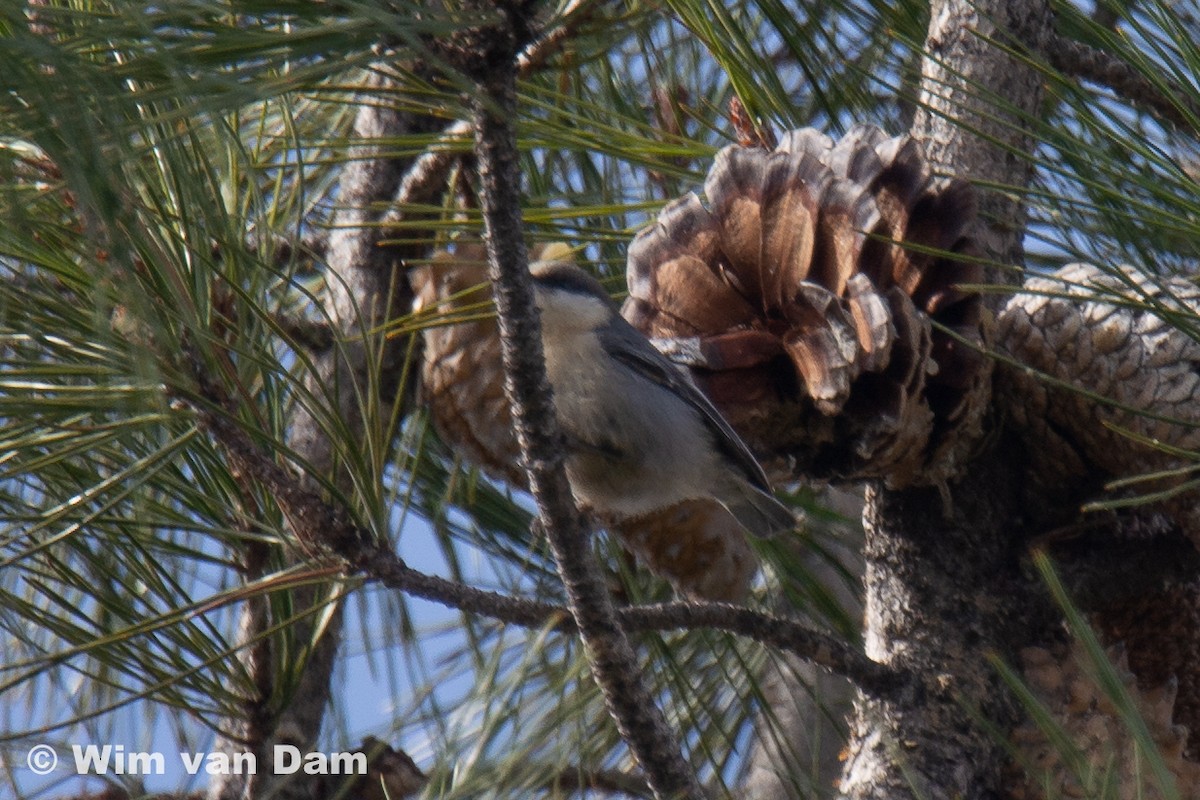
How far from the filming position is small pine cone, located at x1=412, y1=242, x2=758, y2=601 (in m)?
1.64

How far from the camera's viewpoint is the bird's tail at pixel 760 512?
169 cm

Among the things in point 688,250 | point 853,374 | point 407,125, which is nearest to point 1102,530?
point 853,374

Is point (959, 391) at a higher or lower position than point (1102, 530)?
higher

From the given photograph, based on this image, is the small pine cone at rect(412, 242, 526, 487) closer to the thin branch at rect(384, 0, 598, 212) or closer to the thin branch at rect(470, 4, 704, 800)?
the thin branch at rect(384, 0, 598, 212)

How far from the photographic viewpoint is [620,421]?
72.2 inches

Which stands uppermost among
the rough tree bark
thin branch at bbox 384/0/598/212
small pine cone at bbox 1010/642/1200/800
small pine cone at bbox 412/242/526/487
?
thin branch at bbox 384/0/598/212

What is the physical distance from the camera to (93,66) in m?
0.72

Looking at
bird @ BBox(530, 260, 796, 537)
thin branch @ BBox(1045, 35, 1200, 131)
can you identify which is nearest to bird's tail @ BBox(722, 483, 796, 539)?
bird @ BBox(530, 260, 796, 537)

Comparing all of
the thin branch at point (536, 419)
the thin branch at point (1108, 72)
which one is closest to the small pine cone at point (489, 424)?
the thin branch at point (536, 419)

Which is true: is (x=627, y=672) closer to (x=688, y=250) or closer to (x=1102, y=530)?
(x=688, y=250)

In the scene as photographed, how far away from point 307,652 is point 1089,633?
78cm

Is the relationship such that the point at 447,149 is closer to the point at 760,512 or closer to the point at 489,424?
the point at 489,424

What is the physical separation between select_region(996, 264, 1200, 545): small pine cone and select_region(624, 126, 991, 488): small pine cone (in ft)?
0.19

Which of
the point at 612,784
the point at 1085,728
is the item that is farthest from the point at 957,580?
the point at 612,784
